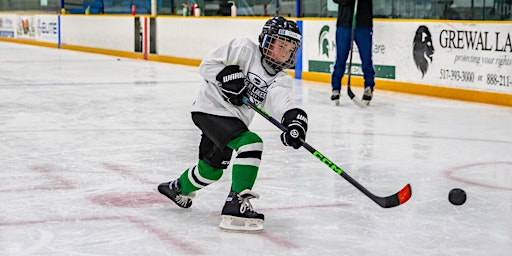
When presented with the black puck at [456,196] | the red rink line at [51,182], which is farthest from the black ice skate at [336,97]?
the black puck at [456,196]

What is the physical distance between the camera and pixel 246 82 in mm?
2723

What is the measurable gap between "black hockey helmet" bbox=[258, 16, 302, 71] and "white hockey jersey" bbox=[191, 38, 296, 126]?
43 millimetres

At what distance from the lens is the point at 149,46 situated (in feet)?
41.3

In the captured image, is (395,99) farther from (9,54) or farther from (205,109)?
(9,54)

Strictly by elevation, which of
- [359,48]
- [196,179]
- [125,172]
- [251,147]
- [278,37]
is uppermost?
[278,37]

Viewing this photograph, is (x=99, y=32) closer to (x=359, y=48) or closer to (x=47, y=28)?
(x=47, y=28)

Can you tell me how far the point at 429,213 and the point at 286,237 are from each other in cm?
64

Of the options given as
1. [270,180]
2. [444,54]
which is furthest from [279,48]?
[444,54]

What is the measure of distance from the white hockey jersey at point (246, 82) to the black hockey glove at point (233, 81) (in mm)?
48

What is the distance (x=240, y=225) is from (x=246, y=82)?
0.46 metres

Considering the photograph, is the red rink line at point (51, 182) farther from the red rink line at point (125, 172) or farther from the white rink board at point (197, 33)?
the white rink board at point (197, 33)

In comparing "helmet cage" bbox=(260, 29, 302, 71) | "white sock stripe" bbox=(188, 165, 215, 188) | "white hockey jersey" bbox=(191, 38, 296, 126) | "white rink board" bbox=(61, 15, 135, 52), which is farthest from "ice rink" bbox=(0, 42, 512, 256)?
"white rink board" bbox=(61, 15, 135, 52)

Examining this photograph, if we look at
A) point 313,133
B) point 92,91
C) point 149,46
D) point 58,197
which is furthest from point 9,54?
point 58,197

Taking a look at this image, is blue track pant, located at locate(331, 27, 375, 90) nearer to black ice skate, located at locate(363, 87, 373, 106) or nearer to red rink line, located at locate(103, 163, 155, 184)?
black ice skate, located at locate(363, 87, 373, 106)
